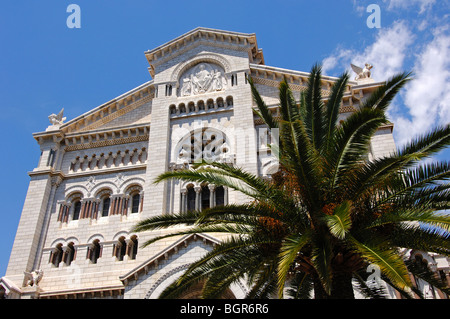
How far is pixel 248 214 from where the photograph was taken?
43.7 feet

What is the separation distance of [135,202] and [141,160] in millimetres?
2447

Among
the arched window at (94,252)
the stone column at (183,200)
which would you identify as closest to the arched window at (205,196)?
the stone column at (183,200)

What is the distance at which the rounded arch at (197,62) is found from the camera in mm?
28875

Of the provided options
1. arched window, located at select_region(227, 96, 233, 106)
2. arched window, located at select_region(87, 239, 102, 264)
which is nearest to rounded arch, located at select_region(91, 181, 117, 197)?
arched window, located at select_region(87, 239, 102, 264)

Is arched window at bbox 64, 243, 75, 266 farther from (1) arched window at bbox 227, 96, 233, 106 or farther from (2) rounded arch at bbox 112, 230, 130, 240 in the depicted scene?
(1) arched window at bbox 227, 96, 233, 106

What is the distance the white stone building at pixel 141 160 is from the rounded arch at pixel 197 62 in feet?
0.20

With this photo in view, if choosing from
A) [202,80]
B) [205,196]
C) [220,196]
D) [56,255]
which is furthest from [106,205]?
[202,80]

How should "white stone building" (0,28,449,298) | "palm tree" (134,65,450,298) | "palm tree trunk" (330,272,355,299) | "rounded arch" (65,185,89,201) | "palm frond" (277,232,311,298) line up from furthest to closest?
"rounded arch" (65,185,89,201), "white stone building" (0,28,449,298), "palm tree trunk" (330,272,355,299), "palm tree" (134,65,450,298), "palm frond" (277,232,311,298)

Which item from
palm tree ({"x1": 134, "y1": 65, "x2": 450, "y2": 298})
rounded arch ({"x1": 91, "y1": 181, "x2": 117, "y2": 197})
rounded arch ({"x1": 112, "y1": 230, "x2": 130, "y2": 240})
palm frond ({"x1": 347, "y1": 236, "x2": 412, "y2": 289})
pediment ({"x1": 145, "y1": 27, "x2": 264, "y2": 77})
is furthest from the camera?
pediment ({"x1": 145, "y1": 27, "x2": 264, "y2": 77})

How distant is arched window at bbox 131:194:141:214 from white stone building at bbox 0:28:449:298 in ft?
0.19

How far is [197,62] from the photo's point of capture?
2944cm

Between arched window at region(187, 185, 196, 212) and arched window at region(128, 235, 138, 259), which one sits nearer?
arched window at region(128, 235, 138, 259)

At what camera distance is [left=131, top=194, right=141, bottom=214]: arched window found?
25.5 metres

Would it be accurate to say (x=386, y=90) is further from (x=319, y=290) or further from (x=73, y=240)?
(x=73, y=240)
